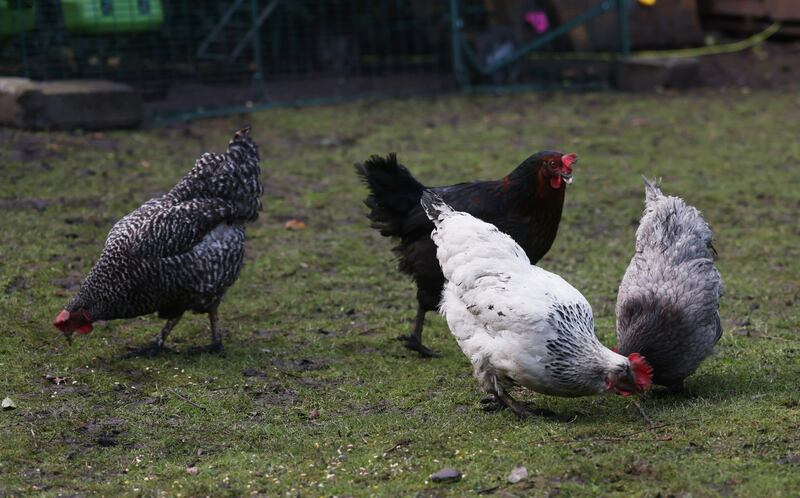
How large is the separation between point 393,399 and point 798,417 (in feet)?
6.58

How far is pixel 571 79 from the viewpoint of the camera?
14.7 metres

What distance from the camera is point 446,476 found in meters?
4.16

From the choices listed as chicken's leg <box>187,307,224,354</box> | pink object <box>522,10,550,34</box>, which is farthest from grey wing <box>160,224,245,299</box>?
pink object <box>522,10,550,34</box>

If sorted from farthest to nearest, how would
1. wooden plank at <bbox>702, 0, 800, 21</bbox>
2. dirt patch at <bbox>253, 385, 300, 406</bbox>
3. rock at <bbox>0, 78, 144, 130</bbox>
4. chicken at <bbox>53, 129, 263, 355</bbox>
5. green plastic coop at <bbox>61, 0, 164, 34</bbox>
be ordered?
wooden plank at <bbox>702, 0, 800, 21</bbox> → green plastic coop at <bbox>61, 0, 164, 34</bbox> → rock at <bbox>0, 78, 144, 130</bbox> → chicken at <bbox>53, 129, 263, 355</bbox> → dirt patch at <bbox>253, 385, 300, 406</bbox>

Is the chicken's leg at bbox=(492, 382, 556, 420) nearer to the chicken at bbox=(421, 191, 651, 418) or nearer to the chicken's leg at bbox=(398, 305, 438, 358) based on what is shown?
the chicken at bbox=(421, 191, 651, 418)

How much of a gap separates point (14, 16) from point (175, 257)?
6.52 m

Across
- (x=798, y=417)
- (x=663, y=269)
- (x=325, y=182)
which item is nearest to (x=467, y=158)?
(x=325, y=182)

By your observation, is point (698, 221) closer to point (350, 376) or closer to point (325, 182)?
point (350, 376)

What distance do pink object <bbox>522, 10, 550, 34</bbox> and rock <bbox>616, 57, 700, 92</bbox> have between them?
127cm

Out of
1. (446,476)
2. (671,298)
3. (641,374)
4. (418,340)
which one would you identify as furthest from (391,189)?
(446,476)

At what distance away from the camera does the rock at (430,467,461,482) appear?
416 centimetres

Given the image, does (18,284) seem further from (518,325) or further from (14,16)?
(14,16)

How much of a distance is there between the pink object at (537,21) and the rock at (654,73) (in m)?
1.27

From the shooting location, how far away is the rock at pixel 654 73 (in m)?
14.2
